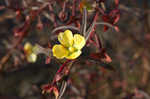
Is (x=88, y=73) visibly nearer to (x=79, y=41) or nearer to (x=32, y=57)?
(x=32, y=57)

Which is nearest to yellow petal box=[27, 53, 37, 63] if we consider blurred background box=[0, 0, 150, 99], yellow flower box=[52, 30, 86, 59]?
blurred background box=[0, 0, 150, 99]

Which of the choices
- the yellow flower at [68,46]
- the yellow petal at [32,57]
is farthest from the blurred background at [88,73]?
the yellow flower at [68,46]

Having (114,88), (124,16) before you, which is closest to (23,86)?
(114,88)

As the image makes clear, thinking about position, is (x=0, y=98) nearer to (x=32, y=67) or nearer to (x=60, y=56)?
(x=32, y=67)

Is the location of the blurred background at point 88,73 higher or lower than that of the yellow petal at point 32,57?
lower

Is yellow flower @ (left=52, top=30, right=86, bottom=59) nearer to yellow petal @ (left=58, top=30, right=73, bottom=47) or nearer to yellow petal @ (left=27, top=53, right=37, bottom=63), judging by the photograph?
yellow petal @ (left=58, top=30, right=73, bottom=47)

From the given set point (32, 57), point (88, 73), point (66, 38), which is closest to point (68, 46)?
point (66, 38)

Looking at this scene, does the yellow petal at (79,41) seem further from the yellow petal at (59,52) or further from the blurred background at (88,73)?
the blurred background at (88,73)
